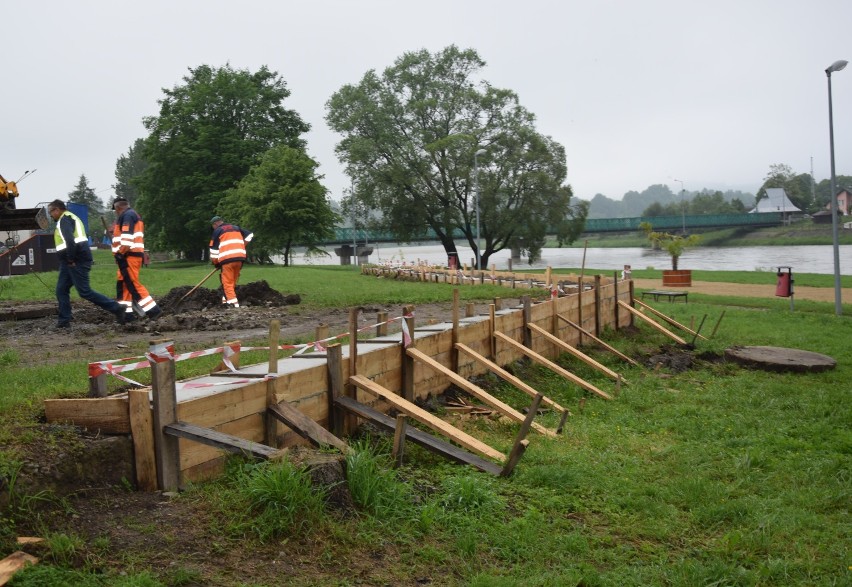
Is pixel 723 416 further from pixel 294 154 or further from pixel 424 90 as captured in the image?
pixel 424 90

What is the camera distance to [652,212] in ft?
377

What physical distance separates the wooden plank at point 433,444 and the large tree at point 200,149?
46171 mm

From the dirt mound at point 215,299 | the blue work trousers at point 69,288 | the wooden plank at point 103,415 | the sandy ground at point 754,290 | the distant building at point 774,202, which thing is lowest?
the sandy ground at point 754,290

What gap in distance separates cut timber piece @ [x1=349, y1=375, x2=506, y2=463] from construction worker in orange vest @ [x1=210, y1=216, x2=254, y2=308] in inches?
336

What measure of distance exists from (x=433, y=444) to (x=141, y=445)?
248cm

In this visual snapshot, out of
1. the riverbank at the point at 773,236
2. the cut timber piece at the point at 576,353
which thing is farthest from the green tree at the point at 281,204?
the riverbank at the point at 773,236

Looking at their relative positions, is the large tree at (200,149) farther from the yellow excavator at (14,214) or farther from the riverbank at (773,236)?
the yellow excavator at (14,214)

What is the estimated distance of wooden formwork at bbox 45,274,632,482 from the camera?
5551mm

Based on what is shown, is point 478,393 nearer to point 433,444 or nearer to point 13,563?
point 433,444

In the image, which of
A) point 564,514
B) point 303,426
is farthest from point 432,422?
point 564,514

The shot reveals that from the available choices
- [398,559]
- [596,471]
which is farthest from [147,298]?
[398,559]

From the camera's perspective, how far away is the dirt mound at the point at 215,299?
636 inches

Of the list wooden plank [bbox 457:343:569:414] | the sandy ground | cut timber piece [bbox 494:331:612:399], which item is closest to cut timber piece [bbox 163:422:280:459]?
wooden plank [bbox 457:343:569:414]

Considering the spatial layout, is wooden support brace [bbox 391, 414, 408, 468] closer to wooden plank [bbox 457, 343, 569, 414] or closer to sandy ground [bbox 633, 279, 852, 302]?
wooden plank [bbox 457, 343, 569, 414]
